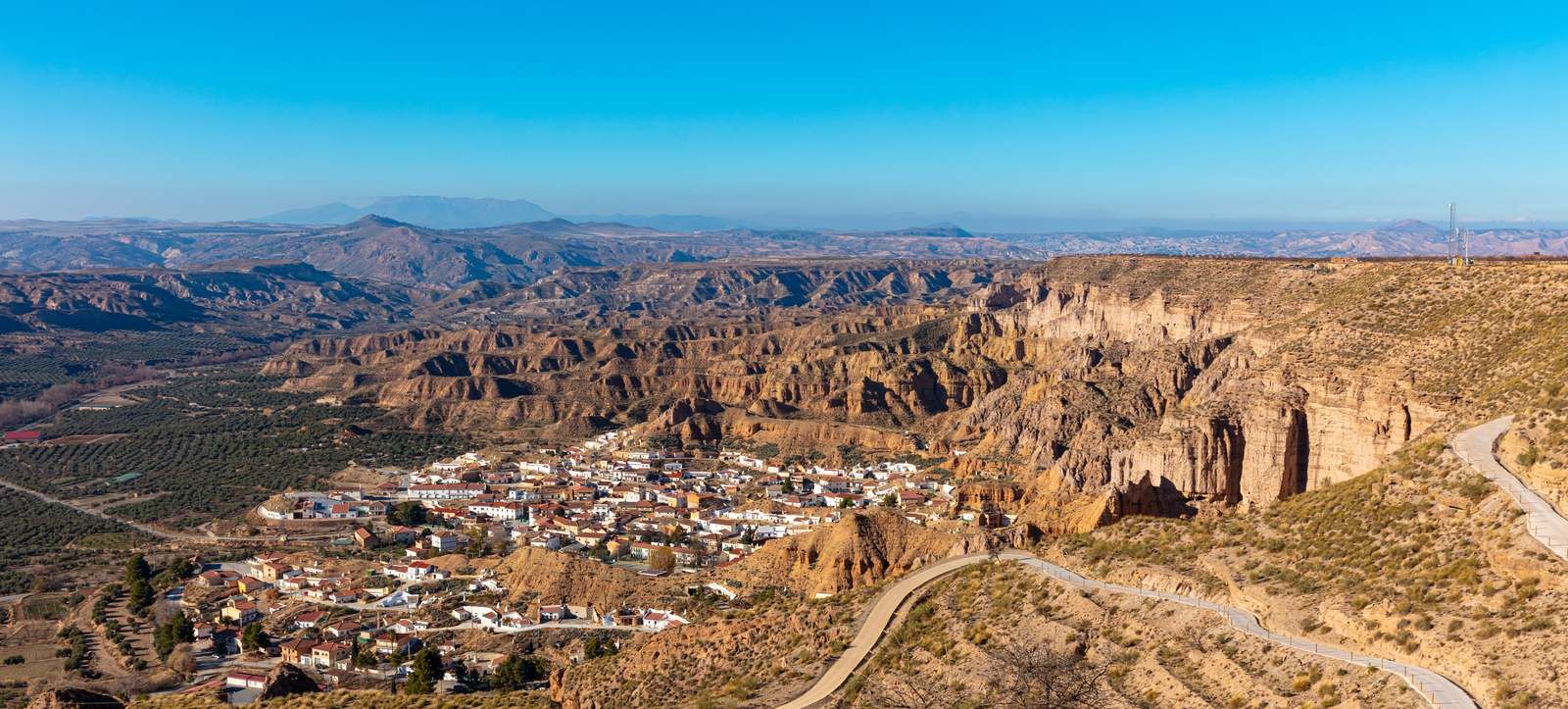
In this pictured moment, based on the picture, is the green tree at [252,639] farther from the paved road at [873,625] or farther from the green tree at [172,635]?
the paved road at [873,625]

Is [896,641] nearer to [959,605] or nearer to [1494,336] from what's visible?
[959,605]

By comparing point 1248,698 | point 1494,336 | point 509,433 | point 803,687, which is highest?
point 1494,336

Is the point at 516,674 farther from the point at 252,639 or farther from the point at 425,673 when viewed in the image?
the point at 252,639

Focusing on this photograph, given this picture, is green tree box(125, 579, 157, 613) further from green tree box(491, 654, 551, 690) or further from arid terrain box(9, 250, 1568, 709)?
green tree box(491, 654, 551, 690)

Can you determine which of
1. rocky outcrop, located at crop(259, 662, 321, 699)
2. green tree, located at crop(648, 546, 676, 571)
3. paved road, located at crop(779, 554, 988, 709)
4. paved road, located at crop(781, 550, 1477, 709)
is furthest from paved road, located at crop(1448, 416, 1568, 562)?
green tree, located at crop(648, 546, 676, 571)

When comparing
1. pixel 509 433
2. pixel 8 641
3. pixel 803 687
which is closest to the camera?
pixel 803 687

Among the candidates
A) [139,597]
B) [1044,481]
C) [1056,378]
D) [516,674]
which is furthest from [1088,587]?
[1056,378]

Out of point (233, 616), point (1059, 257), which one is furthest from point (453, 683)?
point (1059, 257)
